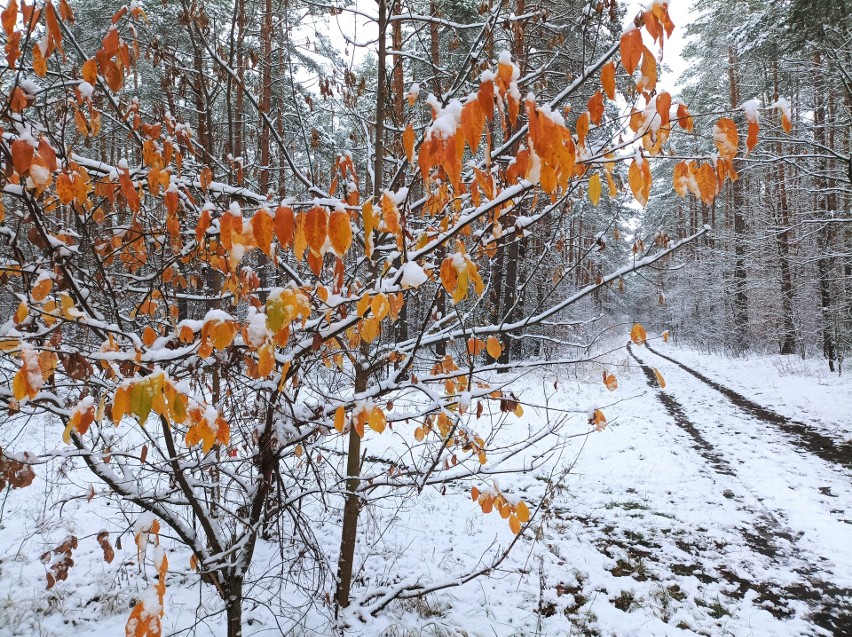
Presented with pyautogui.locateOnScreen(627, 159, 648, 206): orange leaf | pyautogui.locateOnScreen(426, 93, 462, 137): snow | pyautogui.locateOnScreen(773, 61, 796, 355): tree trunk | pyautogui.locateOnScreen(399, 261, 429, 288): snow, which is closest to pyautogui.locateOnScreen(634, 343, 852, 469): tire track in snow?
pyautogui.locateOnScreen(773, 61, 796, 355): tree trunk

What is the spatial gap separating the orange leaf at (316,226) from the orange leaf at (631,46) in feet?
3.35

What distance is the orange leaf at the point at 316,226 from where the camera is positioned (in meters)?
1.41

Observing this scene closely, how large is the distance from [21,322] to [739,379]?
55.4 feet

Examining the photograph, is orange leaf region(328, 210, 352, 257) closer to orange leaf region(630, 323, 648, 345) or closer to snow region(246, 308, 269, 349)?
snow region(246, 308, 269, 349)

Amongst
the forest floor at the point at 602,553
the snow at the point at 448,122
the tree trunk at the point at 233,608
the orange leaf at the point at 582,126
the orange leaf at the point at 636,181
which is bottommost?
the forest floor at the point at 602,553

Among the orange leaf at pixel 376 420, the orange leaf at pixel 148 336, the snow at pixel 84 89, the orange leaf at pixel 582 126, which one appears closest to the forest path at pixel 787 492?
the orange leaf at pixel 582 126

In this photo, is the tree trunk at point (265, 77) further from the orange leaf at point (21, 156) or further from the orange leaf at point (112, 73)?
the orange leaf at point (21, 156)

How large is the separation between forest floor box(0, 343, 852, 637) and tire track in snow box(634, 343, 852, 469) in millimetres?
58

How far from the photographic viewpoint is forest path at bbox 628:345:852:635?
377 cm

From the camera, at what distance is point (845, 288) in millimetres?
12227

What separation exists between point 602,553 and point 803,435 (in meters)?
5.87

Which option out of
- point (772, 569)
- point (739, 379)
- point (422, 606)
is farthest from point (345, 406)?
point (739, 379)

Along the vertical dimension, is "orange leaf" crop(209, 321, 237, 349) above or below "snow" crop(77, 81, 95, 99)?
below

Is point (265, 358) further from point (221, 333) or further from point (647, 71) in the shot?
point (647, 71)
